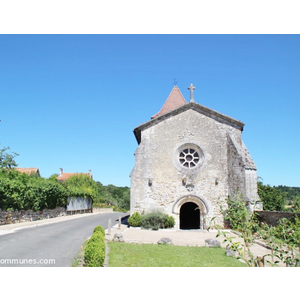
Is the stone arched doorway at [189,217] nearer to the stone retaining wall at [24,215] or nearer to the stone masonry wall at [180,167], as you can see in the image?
the stone masonry wall at [180,167]

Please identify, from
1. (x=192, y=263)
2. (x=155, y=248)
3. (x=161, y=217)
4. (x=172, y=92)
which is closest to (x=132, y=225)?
(x=161, y=217)

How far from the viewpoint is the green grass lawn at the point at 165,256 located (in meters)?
8.33

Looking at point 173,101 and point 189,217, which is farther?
point 173,101

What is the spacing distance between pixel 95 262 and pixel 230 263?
428 cm

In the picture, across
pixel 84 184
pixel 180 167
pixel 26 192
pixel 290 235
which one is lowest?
pixel 290 235

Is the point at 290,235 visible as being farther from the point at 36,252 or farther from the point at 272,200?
the point at 272,200

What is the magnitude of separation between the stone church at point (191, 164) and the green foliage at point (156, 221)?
0.55m

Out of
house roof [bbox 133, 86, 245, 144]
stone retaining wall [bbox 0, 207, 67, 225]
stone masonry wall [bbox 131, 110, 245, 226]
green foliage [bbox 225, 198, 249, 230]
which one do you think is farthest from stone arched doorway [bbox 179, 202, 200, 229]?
green foliage [bbox 225, 198, 249, 230]

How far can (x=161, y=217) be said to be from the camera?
55.7 feet

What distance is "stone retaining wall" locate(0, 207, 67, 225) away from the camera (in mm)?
17609

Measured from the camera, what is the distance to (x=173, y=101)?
26.1 metres

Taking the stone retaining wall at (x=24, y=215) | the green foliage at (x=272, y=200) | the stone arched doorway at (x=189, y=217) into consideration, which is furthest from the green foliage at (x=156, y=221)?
the green foliage at (x=272, y=200)

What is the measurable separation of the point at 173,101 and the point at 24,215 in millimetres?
15844

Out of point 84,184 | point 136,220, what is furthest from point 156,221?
point 84,184
